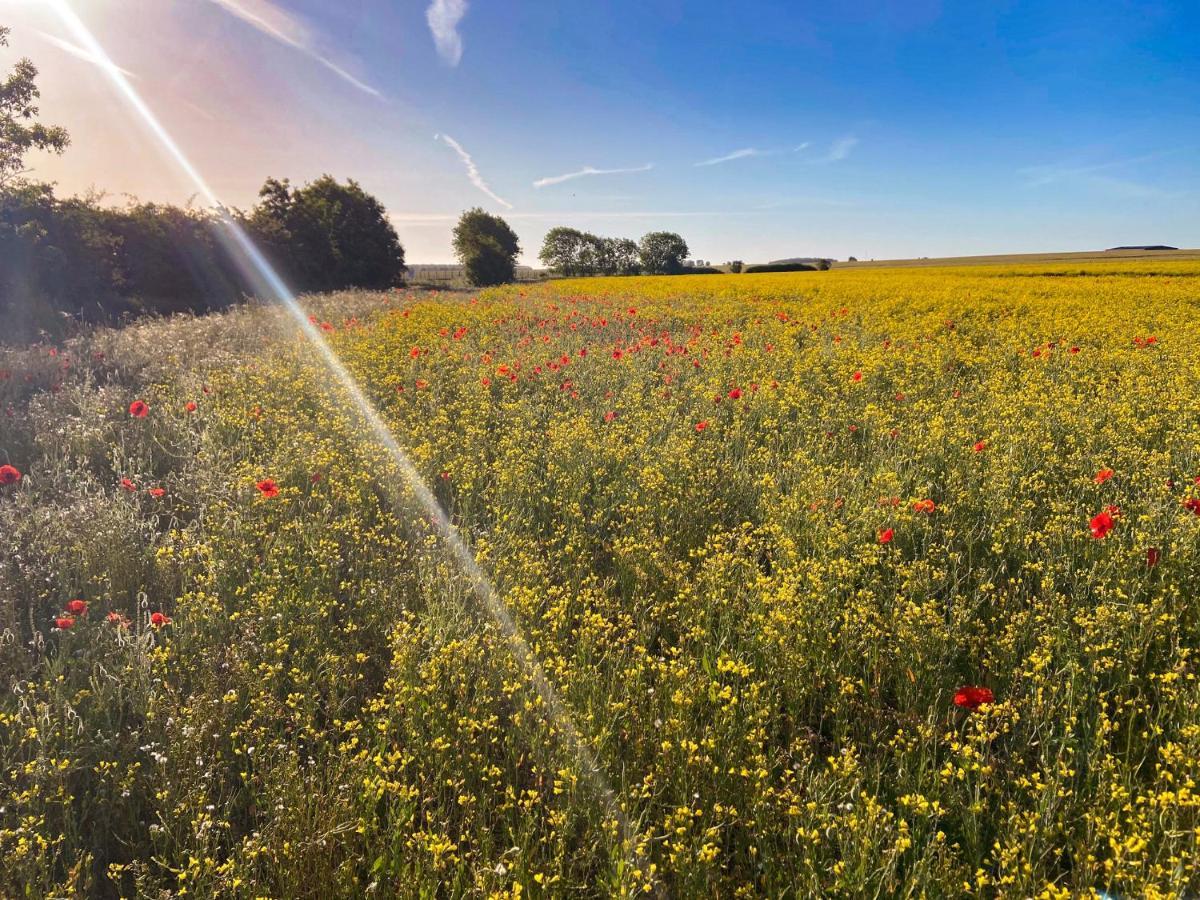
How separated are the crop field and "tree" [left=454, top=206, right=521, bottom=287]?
50.0 m

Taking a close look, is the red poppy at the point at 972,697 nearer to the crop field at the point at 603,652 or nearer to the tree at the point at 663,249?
the crop field at the point at 603,652

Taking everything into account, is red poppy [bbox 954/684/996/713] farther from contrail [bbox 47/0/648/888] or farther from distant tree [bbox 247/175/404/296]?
distant tree [bbox 247/175/404/296]

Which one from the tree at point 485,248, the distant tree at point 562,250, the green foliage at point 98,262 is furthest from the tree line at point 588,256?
the green foliage at point 98,262

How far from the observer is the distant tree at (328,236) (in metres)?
32.5

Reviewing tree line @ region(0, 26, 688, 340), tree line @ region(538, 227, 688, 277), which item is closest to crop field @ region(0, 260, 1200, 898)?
tree line @ region(0, 26, 688, 340)

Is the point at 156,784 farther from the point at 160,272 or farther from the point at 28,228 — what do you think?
the point at 160,272

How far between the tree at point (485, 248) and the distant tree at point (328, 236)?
11.3 metres

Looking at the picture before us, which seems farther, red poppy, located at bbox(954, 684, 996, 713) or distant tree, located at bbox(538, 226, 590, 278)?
distant tree, located at bbox(538, 226, 590, 278)

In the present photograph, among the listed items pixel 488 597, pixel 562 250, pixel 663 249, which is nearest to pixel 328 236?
pixel 488 597

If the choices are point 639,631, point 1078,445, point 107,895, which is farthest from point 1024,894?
point 1078,445

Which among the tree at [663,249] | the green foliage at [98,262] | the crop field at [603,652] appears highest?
the tree at [663,249]

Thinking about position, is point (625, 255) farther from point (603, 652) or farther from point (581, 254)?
point (603, 652)

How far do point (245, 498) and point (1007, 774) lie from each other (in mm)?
4021

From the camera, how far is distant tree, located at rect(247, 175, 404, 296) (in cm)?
3253
